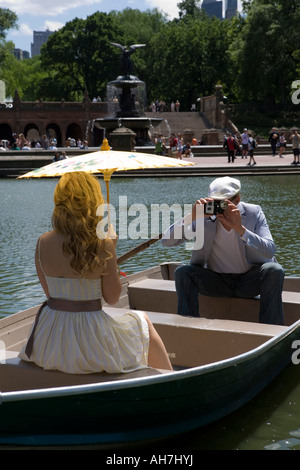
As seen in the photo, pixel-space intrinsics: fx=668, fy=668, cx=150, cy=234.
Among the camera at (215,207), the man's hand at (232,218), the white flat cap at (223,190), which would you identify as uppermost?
the white flat cap at (223,190)

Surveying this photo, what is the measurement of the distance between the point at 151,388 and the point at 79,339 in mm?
509

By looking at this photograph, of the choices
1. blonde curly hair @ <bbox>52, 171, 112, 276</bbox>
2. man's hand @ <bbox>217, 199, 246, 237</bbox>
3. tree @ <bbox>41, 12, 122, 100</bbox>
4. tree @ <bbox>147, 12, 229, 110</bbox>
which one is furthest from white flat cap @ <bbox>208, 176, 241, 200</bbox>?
tree @ <bbox>41, 12, 122, 100</bbox>

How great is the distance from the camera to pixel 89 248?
3.87 metres

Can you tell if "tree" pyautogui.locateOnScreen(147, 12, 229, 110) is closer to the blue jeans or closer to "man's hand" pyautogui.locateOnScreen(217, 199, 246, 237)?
the blue jeans

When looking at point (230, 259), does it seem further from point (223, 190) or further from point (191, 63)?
point (191, 63)

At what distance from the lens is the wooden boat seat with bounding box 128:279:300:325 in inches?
227

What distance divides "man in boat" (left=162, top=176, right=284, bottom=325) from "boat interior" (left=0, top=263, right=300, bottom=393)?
0.17 metres

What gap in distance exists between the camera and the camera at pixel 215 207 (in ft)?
16.9

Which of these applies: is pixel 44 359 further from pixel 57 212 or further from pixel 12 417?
pixel 57 212

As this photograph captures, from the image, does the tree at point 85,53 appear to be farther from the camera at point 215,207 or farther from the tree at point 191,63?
the camera at point 215,207

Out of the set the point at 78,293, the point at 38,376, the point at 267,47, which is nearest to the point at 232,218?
the point at 78,293

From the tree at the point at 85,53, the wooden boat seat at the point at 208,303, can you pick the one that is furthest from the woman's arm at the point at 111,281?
the tree at the point at 85,53

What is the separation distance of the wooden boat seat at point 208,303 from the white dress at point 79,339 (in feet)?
6.35

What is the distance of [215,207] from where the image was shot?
204 inches
